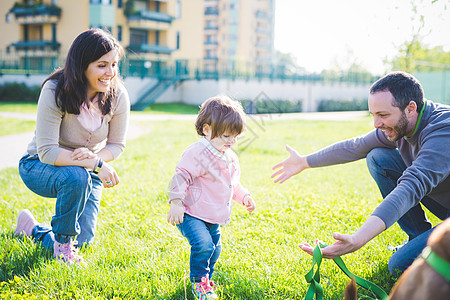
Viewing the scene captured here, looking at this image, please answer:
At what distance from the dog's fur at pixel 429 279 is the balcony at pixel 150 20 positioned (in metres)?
37.1

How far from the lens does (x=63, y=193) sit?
2.95 metres

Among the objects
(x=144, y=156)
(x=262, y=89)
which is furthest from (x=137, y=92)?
(x=144, y=156)

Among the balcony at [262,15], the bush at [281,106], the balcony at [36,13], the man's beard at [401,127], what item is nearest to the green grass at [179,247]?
the man's beard at [401,127]

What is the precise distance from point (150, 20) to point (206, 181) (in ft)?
119

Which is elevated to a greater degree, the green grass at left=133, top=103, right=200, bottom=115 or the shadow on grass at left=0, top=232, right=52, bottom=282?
the shadow on grass at left=0, top=232, right=52, bottom=282

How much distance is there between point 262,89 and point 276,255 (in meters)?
29.6

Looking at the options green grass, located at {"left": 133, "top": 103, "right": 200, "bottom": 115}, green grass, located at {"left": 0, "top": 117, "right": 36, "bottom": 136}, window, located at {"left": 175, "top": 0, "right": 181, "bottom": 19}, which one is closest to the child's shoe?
green grass, located at {"left": 0, "top": 117, "right": 36, "bottom": 136}

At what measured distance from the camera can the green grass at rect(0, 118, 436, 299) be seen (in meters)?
2.62

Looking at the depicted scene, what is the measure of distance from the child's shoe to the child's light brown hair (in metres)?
0.92

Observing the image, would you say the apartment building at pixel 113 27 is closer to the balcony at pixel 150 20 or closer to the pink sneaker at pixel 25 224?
the balcony at pixel 150 20

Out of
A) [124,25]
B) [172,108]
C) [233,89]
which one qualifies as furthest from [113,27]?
[233,89]

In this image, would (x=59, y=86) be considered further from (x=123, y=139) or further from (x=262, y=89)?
(x=262, y=89)

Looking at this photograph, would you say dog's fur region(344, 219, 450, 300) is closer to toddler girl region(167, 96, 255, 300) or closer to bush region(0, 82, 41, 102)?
toddler girl region(167, 96, 255, 300)

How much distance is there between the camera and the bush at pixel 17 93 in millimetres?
26938
